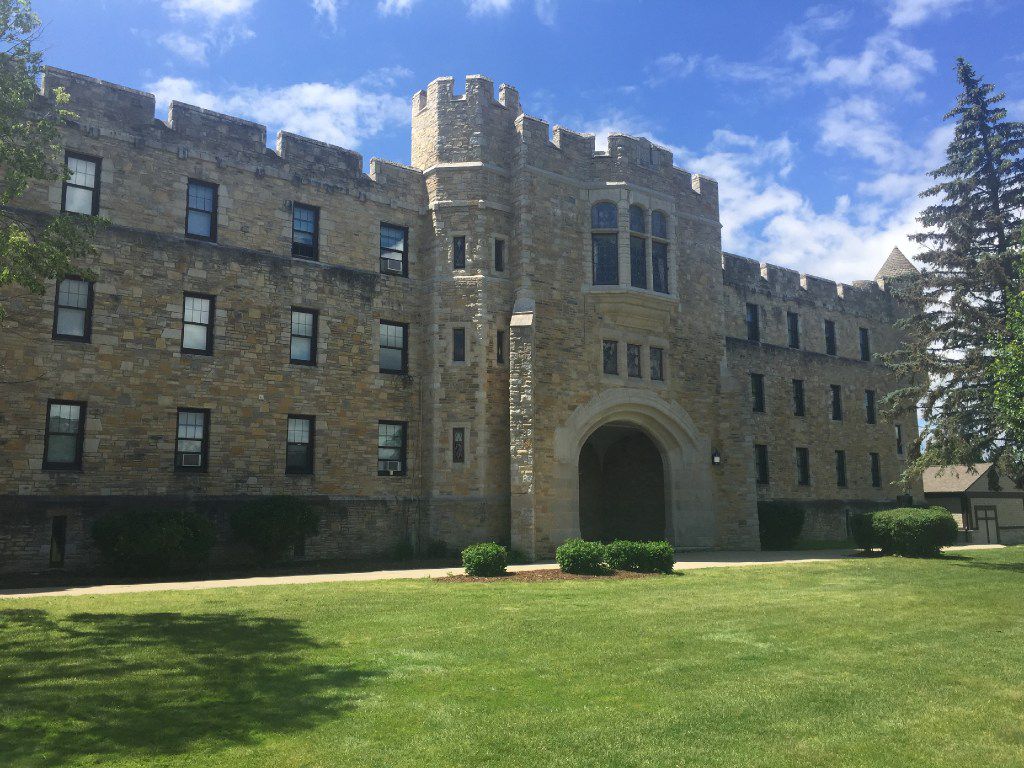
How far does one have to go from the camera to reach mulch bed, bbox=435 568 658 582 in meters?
16.0

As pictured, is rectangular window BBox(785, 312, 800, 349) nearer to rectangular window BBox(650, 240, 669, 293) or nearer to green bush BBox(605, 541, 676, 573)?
rectangular window BBox(650, 240, 669, 293)

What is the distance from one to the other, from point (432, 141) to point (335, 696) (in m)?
20.3

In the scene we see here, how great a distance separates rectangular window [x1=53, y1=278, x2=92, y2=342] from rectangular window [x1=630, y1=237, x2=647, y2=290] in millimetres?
15544

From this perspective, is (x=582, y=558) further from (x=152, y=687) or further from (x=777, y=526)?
(x=777, y=526)

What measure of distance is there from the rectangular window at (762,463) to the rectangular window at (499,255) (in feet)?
50.9

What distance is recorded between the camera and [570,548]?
1720 cm

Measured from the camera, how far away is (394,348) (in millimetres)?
23359

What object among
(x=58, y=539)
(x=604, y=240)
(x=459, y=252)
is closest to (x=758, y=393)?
(x=604, y=240)

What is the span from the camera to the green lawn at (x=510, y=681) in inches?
219

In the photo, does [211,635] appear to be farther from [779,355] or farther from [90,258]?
[779,355]

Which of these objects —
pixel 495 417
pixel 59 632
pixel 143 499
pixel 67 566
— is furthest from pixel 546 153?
pixel 59 632

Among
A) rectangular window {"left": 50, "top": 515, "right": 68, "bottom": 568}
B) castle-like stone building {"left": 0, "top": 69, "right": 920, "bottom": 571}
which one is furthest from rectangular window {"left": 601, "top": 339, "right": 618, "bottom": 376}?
rectangular window {"left": 50, "top": 515, "right": 68, "bottom": 568}

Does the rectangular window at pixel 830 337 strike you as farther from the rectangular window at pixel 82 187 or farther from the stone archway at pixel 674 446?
the rectangular window at pixel 82 187

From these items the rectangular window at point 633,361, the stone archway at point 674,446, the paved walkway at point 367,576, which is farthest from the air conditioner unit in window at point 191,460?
the rectangular window at point 633,361
